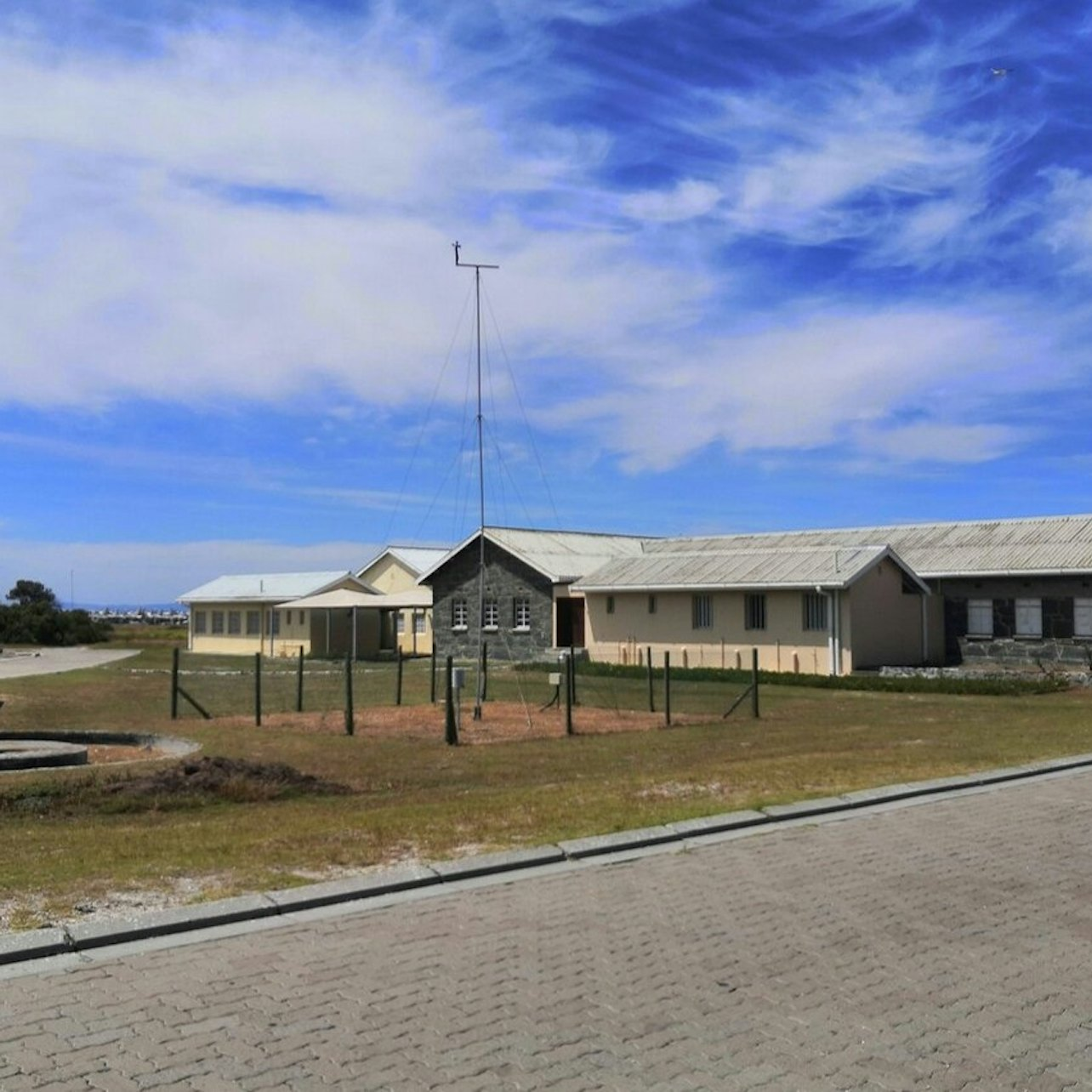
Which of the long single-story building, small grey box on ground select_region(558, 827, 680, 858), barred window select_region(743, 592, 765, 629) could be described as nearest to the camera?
small grey box on ground select_region(558, 827, 680, 858)

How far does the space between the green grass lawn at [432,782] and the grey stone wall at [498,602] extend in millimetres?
17790

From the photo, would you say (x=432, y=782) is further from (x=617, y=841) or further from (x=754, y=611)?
(x=754, y=611)

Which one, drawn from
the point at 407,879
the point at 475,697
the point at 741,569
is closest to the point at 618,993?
the point at 407,879

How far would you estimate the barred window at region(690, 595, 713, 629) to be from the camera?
126ft

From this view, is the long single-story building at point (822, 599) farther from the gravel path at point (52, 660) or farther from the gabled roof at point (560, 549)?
the gravel path at point (52, 660)

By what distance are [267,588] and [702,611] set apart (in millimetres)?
23833

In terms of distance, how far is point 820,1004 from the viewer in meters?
5.39

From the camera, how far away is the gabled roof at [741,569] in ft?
114

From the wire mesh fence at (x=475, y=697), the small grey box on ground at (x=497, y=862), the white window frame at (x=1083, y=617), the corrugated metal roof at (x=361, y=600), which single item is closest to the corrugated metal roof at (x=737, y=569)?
the wire mesh fence at (x=475, y=697)

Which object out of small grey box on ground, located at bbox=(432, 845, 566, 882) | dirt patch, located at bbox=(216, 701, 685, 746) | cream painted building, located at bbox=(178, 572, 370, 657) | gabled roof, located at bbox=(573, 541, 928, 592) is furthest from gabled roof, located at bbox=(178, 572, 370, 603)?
small grey box on ground, located at bbox=(432, 845, 566, 882)

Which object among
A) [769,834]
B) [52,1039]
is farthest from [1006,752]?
[52,1039]

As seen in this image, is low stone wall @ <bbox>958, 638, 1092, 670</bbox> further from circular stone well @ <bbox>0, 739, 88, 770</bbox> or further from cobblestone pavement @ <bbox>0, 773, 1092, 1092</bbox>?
cobblestone pavement @ <bbox>0, 773, 1092, 1092</bbox>

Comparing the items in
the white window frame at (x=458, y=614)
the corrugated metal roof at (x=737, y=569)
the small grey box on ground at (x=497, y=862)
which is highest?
the corrugated metal roof at (x=737, y=569)

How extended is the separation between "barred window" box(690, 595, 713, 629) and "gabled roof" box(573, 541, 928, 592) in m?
0.65
